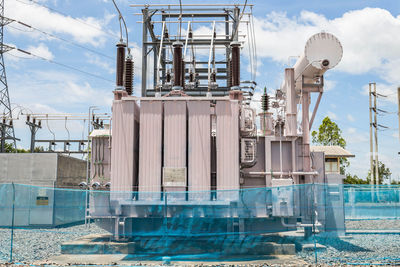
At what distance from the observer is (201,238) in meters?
13.2

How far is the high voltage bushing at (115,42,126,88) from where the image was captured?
15547 millimetres

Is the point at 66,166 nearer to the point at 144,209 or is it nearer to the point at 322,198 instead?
the point at 144,209

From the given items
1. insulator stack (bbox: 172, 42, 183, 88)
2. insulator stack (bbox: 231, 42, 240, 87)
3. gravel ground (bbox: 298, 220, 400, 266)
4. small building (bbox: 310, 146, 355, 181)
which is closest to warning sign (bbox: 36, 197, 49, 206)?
insulator stack (bbox: 172, 42, 183, 88)

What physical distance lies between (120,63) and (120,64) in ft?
0.15

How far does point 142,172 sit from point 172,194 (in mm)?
1489

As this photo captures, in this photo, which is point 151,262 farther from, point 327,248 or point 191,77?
point 191,77

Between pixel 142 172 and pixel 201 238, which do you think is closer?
pixel 201 238

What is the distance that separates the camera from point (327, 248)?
46.9 ft

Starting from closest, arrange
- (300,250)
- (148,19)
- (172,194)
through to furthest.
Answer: (172,194) < (300,250) < (148,19)

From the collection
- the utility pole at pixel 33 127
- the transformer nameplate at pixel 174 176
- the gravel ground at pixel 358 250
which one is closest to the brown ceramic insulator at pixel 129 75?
the transformer nameplate at pixel 174 176

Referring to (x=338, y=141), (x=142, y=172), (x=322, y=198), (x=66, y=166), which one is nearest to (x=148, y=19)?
(x=66, y=166)

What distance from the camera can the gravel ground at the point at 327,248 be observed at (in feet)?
43.3

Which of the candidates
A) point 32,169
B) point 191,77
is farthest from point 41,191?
point 191,77

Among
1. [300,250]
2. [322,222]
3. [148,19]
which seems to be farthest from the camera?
[148,19]
